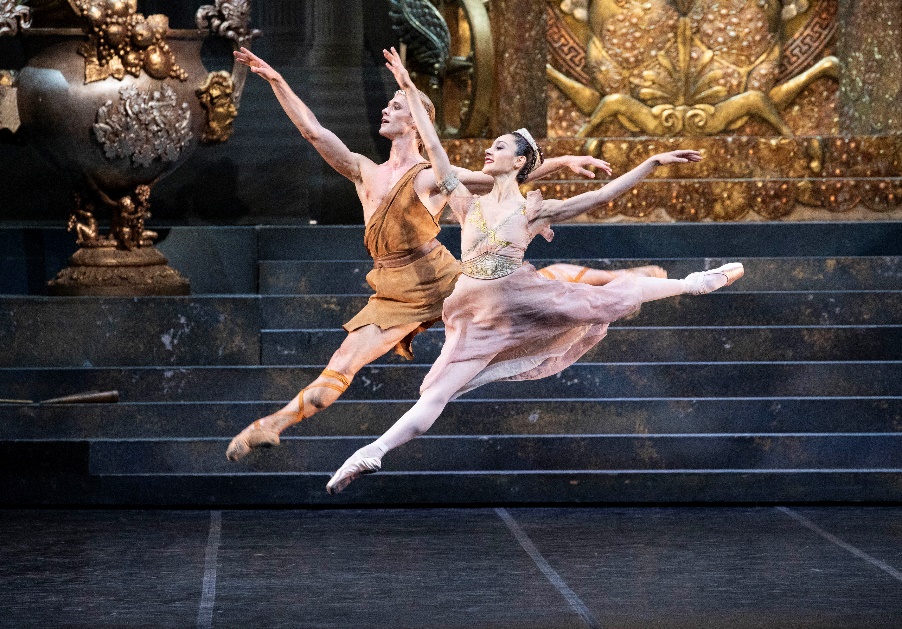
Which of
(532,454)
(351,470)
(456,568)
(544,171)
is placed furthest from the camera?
(532,454)

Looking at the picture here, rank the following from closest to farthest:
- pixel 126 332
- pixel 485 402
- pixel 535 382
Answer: pixel 485 402 < pixel 535 382 < pixel 126 332

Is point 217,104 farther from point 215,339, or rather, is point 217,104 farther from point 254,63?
point 254,63

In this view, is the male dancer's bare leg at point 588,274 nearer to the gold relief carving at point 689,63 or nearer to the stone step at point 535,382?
the stone step at point 535,382

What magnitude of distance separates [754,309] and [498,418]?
161 centimetres

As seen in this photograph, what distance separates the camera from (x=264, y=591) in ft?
21.1

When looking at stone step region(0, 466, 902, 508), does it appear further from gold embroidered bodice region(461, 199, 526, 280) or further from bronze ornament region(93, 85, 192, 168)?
gold embroidered bodice region(461, 199, 526, 280)

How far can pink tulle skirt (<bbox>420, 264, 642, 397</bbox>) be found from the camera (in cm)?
635

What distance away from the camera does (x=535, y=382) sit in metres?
8.38

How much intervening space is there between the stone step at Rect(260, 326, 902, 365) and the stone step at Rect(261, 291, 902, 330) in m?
0.18

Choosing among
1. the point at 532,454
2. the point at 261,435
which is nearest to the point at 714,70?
the point at 532,454

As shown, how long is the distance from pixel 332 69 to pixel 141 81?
1972 mm

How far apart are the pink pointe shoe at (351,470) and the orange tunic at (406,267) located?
0.94 metres

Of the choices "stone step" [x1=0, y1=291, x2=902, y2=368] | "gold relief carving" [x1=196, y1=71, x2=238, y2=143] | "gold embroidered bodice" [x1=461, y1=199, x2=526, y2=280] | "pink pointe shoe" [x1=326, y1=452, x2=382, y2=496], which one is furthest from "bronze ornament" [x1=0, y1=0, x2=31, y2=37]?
"pink pointe shoe" [x1=326, y1=452, x2=382, y2=496]

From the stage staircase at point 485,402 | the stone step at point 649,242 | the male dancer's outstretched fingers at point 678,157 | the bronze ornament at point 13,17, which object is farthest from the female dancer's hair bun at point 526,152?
the bronze ornament at point 13,17
